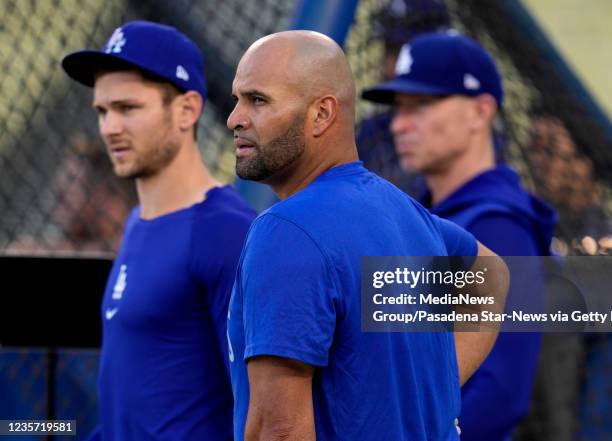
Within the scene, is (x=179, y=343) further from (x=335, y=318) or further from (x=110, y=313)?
(x=335, y=318)

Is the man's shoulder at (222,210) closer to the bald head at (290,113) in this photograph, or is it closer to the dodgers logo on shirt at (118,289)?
the dodgers logo on shirt at (118,289)

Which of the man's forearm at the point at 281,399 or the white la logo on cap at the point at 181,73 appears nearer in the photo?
the man's forearm at the point at 281,399

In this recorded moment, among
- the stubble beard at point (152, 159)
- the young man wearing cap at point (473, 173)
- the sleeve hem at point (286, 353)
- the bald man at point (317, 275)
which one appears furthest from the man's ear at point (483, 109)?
the sleeve hem at point (286, 353)

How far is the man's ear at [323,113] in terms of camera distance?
1.96 meters

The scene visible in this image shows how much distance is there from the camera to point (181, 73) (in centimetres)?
300

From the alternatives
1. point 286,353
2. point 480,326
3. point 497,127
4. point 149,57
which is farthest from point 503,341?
point 497,127

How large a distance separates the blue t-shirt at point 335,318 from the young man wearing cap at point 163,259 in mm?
746

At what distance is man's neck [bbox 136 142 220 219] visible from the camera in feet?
9.45

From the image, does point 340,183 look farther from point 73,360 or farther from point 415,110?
point 73,360

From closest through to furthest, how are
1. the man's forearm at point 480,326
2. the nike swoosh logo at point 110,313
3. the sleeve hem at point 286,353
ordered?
1. the sleeve hem at point 286,353
2. the man's forearm at point 480,326
3. the nike swoosh logo at point 110,313

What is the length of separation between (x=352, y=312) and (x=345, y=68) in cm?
47

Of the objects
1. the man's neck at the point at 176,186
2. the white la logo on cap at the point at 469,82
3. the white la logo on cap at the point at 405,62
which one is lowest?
the man's neck at the point at 176,186

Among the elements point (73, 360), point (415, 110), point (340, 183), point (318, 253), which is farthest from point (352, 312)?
point (73, 360)

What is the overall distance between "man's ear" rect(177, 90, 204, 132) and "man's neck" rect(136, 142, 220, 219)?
8 cm
